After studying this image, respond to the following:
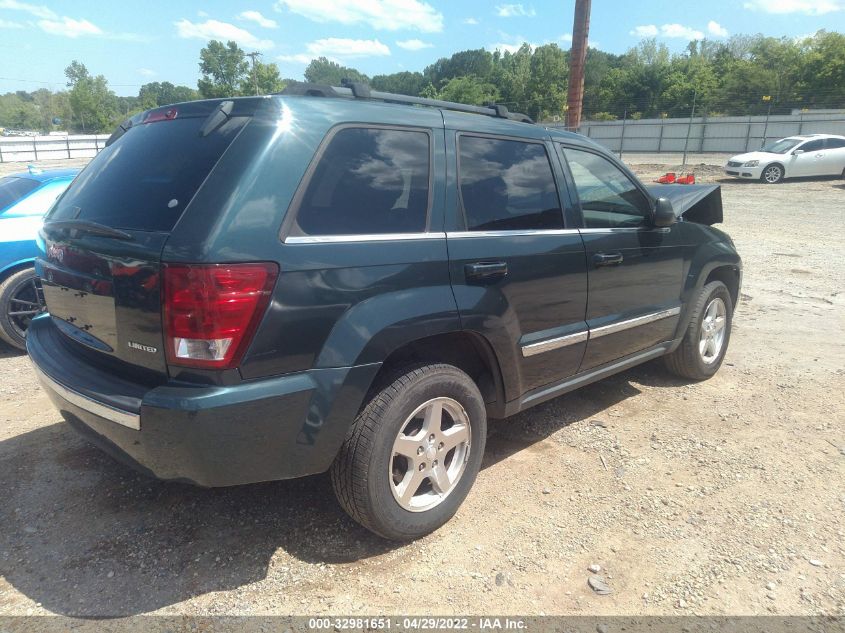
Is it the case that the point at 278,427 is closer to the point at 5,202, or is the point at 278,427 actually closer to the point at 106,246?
the point at 106,246

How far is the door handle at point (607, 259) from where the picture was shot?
132 inches

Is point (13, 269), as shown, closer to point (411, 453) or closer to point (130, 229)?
point (130, 229)

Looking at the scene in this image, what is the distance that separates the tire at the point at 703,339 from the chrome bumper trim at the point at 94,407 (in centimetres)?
376

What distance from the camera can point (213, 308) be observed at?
202 centimetres

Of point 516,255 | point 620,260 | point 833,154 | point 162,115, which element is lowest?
point 620,260

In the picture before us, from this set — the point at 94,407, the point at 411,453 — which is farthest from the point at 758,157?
the point at 94,407

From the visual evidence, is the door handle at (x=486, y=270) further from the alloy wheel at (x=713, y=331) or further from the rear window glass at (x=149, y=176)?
the alloy wheel at (x=713, y=331)

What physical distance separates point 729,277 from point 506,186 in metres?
2.79

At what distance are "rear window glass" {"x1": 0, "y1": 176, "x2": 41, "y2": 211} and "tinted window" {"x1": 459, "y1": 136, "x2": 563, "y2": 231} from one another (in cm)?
446

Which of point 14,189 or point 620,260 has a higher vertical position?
point 14,189

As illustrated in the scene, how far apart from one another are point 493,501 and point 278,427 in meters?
1.38

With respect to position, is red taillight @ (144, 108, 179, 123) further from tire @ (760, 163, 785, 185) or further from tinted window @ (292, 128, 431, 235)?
tire @ (760, 163, 785, 185)

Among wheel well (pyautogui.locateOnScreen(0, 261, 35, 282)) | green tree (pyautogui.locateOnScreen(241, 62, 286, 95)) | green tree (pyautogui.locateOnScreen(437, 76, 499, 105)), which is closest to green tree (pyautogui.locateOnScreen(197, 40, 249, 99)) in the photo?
green tree (pyautogui.locateOnScreen(241, 62, 286, 95))

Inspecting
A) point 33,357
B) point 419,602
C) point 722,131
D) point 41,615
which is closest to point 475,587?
point 419,602
